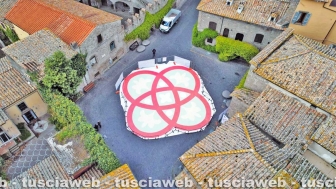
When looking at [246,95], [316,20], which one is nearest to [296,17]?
[316,20]

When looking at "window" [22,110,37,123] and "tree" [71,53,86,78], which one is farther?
"window" [22,110,37,123]

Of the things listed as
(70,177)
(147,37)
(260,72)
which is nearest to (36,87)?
(70,177)

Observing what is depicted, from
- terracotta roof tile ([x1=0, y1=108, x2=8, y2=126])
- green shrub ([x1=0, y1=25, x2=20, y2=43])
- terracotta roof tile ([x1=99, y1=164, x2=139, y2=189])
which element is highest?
green shrub ([x1=0, y1=25, x2=20, y2=43])

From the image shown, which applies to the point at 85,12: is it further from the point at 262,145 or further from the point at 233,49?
the point at 262,145

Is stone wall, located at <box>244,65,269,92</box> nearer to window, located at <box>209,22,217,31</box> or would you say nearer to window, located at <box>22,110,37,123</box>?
window, located at <box>209,22,217,31</box>

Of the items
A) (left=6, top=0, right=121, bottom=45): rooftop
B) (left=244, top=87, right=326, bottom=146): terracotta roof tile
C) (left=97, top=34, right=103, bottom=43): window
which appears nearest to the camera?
(left=244, top=87, right=326, bottom=146): terracotta roof tile

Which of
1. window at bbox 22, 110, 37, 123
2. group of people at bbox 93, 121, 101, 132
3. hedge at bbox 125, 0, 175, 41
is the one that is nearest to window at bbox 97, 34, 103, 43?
hedge at bbox 125, 0, 175, 41

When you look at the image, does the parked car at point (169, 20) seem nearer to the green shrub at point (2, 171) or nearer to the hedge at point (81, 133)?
the hedge at point (81, 133)

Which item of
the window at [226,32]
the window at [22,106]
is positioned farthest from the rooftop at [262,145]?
the window at [22,106]

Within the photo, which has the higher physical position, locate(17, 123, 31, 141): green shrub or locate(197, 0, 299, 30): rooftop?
locate(197, 0, 299, 30): rooftop
